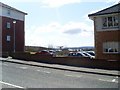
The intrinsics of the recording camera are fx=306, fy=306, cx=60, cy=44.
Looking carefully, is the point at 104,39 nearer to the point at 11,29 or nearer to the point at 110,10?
the point at 110,10

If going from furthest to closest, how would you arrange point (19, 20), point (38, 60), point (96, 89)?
point (19, 20) < point (38, 60) < point (96, 89)

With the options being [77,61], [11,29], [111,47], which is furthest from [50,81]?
[11,29]

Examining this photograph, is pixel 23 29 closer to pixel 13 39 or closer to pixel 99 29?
pixel 13 39

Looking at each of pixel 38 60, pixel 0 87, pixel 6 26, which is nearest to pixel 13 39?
pixel 6 26

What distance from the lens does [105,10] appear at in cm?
3678

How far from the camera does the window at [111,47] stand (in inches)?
1405

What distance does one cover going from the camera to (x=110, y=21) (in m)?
36.0

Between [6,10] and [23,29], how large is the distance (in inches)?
276

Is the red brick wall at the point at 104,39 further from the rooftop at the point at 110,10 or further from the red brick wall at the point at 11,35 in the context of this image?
the red brick wall at the point at 11,35

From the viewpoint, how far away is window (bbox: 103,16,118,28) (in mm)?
35616

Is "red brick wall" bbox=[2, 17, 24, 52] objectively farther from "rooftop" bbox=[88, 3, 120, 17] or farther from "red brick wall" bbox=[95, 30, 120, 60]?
"rooftop" bbox=[88, 3, 120, 17]

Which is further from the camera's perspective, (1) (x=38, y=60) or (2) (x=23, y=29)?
(2) (x=23, y=29)

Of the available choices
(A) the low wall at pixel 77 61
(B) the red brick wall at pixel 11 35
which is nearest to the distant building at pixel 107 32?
(A) the low wall at pixel 77 61

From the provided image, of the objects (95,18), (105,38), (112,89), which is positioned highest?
(95,18)
